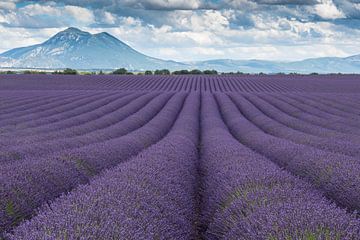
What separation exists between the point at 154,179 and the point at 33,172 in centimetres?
135

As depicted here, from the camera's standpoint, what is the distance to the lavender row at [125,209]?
264cm

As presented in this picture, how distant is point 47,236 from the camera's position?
240cm

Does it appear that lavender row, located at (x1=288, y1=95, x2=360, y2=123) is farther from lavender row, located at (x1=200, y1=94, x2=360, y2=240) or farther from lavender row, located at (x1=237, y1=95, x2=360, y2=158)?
lavender row, located at (x1=200, y1=94, x2=360, y2=240)

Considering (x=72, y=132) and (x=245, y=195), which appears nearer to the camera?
(x=245, y=195)

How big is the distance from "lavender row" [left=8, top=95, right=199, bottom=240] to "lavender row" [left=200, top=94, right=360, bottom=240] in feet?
1.35

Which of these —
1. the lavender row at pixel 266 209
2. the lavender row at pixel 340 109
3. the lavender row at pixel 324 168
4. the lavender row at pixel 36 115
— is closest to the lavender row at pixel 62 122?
the lavender row at pixel 36 115

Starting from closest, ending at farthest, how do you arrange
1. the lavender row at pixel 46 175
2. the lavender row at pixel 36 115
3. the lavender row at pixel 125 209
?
the lavender row at pixel 125 209 < the lavender row at pixel 46 175 < the lavender row at pixel 36 115

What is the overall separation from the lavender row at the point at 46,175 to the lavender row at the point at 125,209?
1.47 feet

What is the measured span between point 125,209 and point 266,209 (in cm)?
98

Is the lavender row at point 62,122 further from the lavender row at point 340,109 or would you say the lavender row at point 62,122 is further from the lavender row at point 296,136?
the lavender row at point 340,109

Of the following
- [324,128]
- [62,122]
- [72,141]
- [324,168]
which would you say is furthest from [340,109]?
[324,168]

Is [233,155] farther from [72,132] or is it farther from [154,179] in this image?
[72,132]

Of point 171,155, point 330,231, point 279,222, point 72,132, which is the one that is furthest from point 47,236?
point 72,132

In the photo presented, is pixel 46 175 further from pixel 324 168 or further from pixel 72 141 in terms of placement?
pixel 72 141
